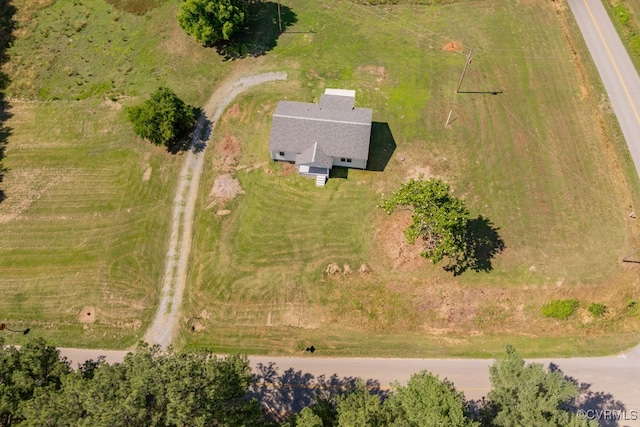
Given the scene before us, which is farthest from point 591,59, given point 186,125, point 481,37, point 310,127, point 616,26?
point 186,125

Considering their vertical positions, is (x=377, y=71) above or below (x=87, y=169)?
above

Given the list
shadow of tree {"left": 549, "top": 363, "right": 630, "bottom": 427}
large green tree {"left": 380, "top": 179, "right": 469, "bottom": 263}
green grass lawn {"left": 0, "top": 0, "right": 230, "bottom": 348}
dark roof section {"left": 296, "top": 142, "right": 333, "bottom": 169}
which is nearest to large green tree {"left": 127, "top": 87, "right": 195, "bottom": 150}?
green grass lawn {"left": 0, "top": 0, "right": 230, "bottom": 348}

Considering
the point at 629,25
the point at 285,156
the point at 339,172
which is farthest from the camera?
the point at 629,25

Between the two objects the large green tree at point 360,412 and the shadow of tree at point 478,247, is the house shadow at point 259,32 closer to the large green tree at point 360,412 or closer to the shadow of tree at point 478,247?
the shadow of tree at point 478,247

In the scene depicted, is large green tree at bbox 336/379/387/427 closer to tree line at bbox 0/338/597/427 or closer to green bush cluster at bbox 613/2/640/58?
tree line at bbox 0/338/597/427

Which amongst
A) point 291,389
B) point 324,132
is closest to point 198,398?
point 291,389

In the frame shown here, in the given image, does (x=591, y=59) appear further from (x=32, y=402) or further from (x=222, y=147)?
(x=32, y=402)

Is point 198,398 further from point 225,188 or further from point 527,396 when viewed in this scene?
point 225,188
